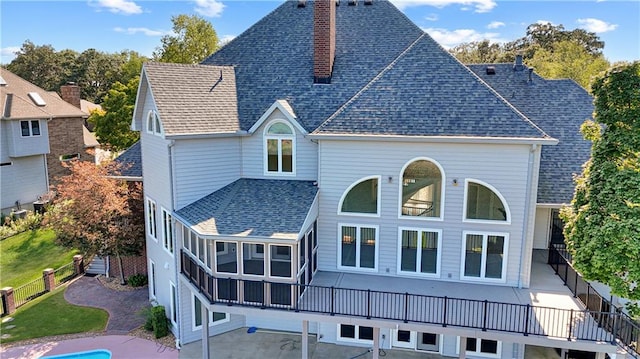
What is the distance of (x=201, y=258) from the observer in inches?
557

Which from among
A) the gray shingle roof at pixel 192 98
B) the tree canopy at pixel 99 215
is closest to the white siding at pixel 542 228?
the gray shingle roof at pixel 192 98

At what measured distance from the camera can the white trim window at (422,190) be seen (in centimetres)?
1412

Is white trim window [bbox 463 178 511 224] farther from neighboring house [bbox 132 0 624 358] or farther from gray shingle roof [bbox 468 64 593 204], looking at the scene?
gray shingle roof [bbox 468 64 593 204]

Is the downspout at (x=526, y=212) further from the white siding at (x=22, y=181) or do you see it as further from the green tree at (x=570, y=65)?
the white siding at (x=22, y=181)

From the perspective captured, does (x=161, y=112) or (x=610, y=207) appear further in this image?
(x=161, y=112)

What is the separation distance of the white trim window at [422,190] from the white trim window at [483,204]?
855mm

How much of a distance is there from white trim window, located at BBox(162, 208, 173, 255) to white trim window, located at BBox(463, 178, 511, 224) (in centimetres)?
1085

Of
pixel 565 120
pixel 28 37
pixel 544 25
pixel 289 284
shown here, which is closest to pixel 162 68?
pixel 289 284

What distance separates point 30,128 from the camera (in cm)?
2989

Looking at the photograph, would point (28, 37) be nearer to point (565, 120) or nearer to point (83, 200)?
point (83, 200)

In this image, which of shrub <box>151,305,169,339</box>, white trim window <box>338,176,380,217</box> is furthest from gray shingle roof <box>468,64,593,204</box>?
shrub <box>151,305,169,339</box>

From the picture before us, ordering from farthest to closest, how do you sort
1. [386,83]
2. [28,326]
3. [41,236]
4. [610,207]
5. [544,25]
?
[544,25], [41,236], [28,326], [386,83], [610,207]

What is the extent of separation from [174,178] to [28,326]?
375 inches

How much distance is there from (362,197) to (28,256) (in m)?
21.3
